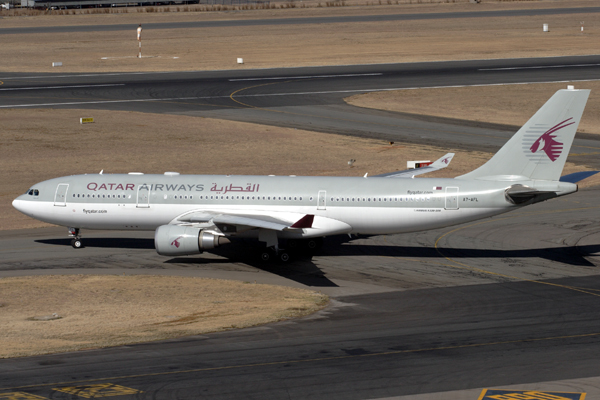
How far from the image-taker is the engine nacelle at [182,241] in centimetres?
4534

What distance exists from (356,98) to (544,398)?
253 ft

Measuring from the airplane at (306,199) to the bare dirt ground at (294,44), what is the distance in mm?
74127

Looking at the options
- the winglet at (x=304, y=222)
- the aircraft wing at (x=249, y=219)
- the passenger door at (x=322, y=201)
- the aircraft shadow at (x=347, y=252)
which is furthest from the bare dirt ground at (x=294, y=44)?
the winglet at (x=304, y=222)

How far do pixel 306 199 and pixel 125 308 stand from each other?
14.0 m

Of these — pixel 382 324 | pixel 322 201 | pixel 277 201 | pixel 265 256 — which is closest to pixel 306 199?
pixel 322 201

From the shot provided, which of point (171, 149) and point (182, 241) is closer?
point (182, 241)

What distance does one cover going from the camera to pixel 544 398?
92.0 ft

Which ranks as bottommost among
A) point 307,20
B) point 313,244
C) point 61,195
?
point 313,244

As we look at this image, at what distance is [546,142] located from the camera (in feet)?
151

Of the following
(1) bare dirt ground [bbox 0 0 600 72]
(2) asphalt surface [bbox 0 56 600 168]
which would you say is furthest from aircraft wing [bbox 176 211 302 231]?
(1) bare dirt ground [bbox 0 0 600 72]

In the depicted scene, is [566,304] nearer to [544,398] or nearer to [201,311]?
[544,398]

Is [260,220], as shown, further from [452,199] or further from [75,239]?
[75,239]

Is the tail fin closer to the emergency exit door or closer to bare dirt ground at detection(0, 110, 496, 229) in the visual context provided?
the emergency exit door

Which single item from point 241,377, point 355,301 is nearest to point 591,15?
point 355,301
